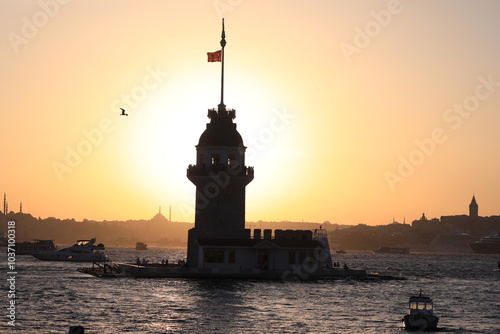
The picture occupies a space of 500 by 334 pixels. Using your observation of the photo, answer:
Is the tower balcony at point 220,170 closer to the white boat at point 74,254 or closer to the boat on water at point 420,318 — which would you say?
the boat on water at point 420,318

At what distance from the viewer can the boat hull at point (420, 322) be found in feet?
211

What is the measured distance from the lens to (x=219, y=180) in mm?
99562

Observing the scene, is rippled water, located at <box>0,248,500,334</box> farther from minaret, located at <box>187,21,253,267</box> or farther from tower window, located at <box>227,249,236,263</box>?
minaret, located at <box>187,21,253,267</box>

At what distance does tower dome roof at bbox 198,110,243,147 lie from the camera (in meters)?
102

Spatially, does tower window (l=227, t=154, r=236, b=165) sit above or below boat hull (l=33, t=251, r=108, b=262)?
above

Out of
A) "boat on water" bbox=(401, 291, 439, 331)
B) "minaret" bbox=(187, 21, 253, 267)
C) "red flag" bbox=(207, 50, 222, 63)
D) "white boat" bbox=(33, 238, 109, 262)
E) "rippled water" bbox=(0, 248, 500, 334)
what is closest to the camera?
"rippled water" bbox=(0, 248, 500, 334)

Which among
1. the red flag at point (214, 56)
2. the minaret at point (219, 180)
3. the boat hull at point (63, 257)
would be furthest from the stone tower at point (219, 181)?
the boat hull at point (63, 257)

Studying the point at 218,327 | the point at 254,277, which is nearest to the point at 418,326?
the point at 218,327

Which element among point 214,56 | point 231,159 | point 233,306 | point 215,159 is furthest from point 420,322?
point 214,56

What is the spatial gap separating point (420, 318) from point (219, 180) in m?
39.2

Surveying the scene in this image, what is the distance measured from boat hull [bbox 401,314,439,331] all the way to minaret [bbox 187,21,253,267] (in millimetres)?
35865

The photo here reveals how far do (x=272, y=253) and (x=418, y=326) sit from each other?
36828 millimetres

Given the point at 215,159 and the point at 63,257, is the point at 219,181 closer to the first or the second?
the point at 215,159

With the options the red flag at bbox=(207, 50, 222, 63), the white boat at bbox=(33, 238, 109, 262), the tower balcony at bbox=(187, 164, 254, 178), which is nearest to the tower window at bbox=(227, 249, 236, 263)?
the tower balcony at bbox=(187, 164, 254, 178)
